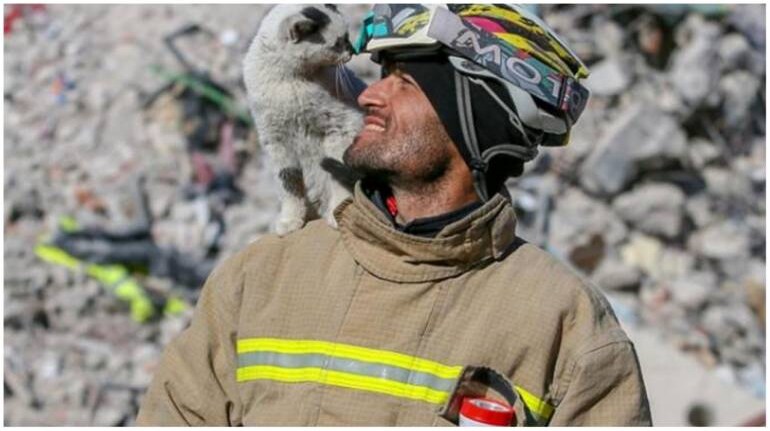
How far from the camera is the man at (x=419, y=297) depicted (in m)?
2.58

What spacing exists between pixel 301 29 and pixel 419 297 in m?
1.44

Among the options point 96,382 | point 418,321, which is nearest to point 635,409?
point 418,321

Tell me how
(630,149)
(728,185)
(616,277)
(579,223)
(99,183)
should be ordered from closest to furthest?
(616,277)
(99,183)
(579,223)
(630,149)
(728,185)

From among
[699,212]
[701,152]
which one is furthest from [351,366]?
[701,152]

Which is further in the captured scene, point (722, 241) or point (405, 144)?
point (722, 241)

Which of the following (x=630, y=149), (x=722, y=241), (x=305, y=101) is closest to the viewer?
(x=305, y=101)

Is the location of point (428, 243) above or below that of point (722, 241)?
above

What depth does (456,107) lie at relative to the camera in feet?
8.93

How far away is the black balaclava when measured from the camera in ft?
8.95

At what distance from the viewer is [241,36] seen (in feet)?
31.3

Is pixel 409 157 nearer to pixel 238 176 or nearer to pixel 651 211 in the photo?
pixel 238 176

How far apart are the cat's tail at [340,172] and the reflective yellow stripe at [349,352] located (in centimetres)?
87

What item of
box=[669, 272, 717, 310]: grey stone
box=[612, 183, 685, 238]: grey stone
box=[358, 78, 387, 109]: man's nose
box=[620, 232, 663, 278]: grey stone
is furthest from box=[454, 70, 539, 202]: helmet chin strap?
box=[612, 183, 685, 238]: grey stone

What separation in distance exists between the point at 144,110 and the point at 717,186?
3.79 metres
